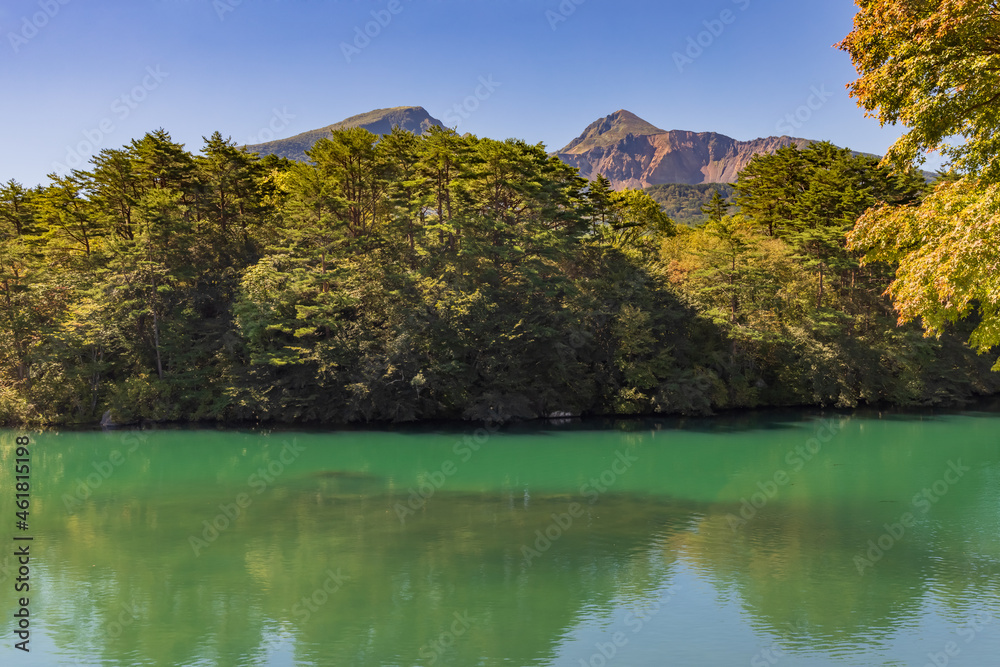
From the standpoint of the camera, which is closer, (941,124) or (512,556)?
(941,124)

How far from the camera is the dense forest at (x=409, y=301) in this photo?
118 feet

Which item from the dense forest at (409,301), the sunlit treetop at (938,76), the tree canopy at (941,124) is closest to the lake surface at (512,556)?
the tree canopy at (941,124)

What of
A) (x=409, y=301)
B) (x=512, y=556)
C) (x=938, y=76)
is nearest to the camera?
(x=938, y=76)

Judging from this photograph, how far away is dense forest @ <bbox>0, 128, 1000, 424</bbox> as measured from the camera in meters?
35.8

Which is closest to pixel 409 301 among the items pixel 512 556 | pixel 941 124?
pixel 512 556

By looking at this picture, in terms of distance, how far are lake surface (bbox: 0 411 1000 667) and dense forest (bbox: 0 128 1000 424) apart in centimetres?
676

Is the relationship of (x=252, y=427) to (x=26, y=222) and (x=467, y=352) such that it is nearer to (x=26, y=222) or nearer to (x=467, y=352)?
(x=467, y=352)

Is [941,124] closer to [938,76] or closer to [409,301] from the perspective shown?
[938,76]

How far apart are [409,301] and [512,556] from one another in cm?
2237

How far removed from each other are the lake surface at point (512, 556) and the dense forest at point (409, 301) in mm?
6762

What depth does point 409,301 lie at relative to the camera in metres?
36.7

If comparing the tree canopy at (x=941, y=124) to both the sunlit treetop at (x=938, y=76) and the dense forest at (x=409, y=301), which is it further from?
the dense forest at (x=409, y=301)

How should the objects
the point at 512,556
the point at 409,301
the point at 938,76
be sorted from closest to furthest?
the point at 938,76, the point at 512,556, the point at 409,301

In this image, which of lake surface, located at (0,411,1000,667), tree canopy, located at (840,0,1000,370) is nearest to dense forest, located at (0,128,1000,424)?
lake surface, located at (0,411,1000,667)
